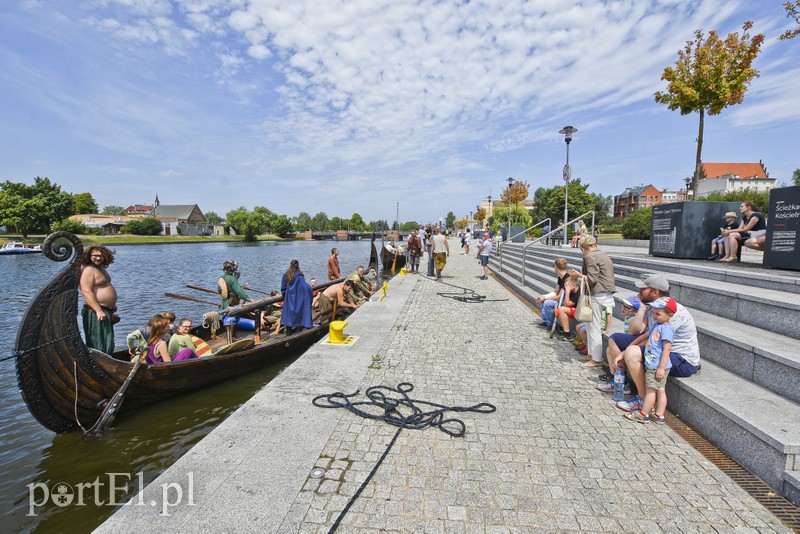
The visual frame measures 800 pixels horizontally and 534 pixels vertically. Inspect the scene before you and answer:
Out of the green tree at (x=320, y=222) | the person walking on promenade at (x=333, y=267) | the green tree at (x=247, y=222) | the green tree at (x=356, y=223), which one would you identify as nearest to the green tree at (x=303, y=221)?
the green tree at (x=320, y=222)

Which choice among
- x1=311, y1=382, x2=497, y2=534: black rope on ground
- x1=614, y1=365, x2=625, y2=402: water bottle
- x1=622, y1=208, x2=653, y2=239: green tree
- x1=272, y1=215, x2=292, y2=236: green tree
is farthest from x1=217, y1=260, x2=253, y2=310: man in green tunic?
x1=272, y1=215, x2=292, y2=236: green tree

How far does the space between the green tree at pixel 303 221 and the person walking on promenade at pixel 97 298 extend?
14559 centimetres

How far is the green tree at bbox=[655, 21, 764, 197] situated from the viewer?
45.2ft

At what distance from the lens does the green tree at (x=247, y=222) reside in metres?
106

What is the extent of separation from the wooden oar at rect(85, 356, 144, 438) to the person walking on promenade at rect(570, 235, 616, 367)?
6.38 meters

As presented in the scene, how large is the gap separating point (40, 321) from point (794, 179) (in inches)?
2951

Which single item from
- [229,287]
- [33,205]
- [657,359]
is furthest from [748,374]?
[33,205]

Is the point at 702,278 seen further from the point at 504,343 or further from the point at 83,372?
the point at 83,372

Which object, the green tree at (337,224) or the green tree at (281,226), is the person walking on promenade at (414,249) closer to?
the green tree at (281,226)

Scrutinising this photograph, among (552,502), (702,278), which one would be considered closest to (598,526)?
(552,502)

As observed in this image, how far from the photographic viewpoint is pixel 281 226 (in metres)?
119

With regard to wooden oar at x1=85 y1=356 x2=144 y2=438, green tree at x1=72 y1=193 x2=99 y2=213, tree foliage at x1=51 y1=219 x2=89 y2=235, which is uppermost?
green tree at x1=72 y1=193 x2=99 y2=213

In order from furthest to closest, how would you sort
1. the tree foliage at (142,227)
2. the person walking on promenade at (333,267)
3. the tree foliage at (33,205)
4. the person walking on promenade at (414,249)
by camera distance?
the tree foliage at (142,227) < the tree foliage at (33,205) < the person walking on promenade at (414,249) < the person walking on promenade at (333,267)

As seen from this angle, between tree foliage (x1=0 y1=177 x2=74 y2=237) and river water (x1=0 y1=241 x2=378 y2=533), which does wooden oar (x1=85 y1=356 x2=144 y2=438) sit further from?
tree foliage (x1=0 y1=177 x2=74 y2=237)
